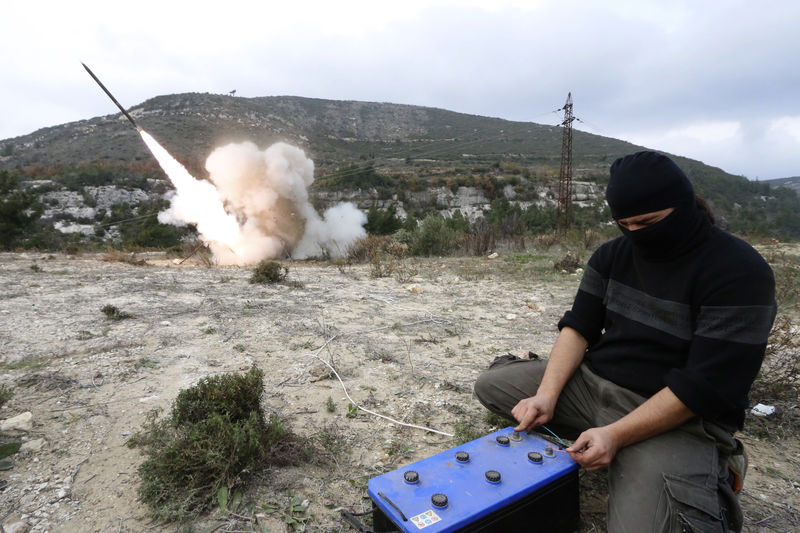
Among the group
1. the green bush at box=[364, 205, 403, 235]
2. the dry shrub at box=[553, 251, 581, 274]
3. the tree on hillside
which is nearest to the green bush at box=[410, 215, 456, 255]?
the dry shrub at box=[553, 251, 581, 274]

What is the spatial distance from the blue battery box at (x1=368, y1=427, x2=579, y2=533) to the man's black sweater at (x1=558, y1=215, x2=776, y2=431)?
521 mm

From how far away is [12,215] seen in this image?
1565 cm

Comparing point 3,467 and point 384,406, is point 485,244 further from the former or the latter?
point 3,467

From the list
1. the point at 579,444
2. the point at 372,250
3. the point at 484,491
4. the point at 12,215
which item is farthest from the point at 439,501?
the point at 12,215

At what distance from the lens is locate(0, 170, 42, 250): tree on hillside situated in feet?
50.5

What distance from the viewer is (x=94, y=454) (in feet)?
8.10

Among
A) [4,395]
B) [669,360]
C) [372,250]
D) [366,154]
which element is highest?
[366,154]

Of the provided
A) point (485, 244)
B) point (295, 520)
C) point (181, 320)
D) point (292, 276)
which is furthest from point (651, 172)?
point (485, 244)

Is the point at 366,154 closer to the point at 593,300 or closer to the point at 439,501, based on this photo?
the point at 593,300

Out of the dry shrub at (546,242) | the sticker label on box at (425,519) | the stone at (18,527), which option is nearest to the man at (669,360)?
the sticker label on box at (425,519)

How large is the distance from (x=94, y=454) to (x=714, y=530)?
2.93 m

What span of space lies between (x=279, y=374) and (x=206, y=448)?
1.52 metres

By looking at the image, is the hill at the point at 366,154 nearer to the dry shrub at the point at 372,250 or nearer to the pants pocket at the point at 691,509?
the dry shrub at the point at 372,250

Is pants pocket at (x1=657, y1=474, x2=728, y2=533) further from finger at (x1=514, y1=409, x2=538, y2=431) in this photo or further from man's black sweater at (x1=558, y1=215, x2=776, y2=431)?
finger at (x1=514, y1=409, x2=538, y2=431)
